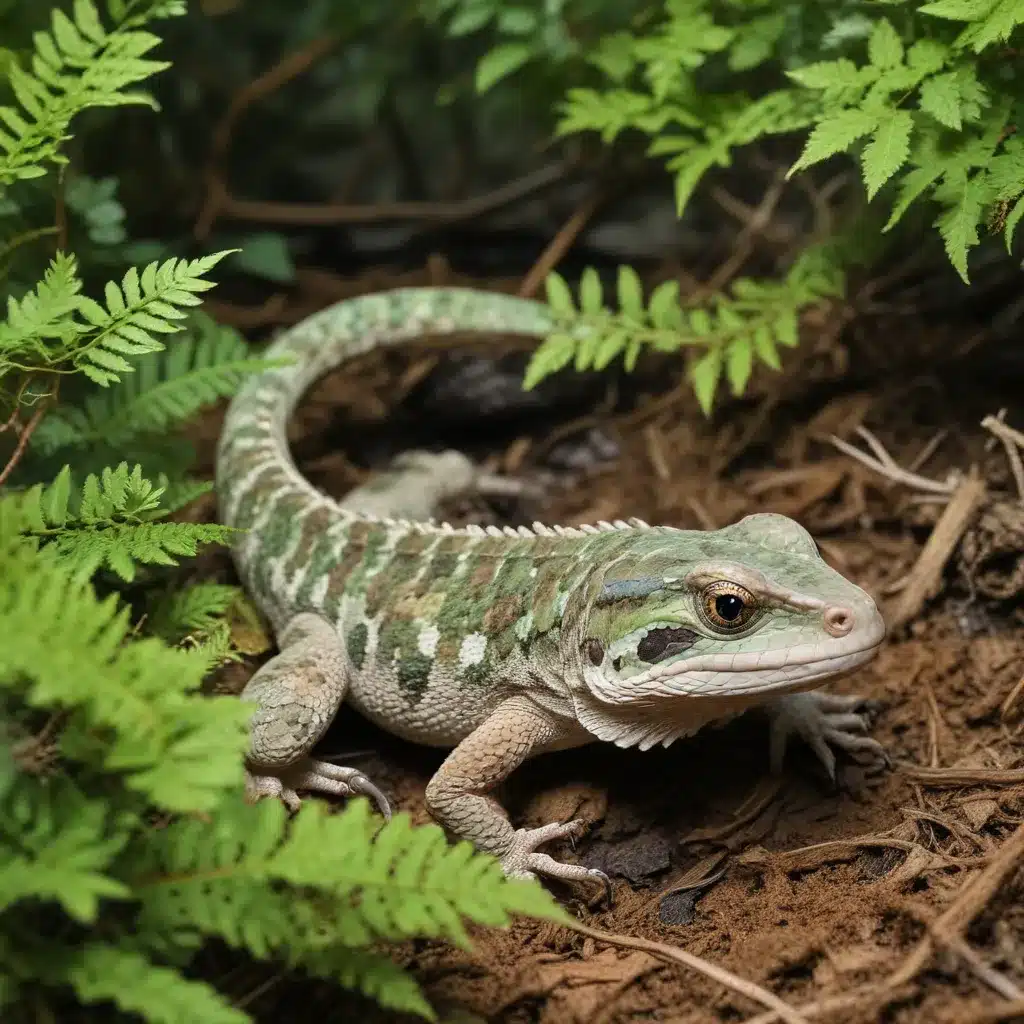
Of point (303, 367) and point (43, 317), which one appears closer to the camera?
point (43, 317)

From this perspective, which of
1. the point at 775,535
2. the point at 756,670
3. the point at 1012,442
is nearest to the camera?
the point at 756,670

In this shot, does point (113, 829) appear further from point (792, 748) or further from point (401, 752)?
point (792, 748)

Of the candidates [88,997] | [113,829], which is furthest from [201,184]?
[88,997]

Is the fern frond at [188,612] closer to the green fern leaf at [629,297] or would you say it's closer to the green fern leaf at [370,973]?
the green fern leaf at [370,973]

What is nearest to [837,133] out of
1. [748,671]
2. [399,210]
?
[748,671]

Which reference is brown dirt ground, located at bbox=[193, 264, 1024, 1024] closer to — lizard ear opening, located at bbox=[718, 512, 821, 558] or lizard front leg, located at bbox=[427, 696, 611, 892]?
lizard front leg, located at bbox=[427, 696, 611, 892]

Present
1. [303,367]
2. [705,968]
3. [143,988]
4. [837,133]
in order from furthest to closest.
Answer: [303,367]
[837,133]
[705,968]
[143,988]

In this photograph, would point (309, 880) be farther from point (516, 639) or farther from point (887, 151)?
point (887, 151)
